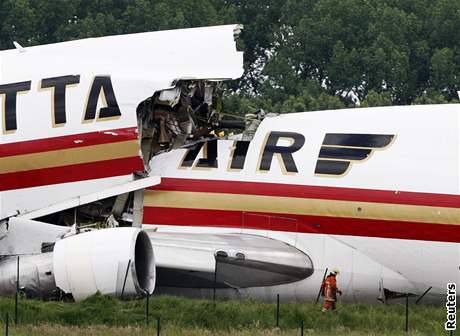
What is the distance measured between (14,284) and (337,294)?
24.5ft

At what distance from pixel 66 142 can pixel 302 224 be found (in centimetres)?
590

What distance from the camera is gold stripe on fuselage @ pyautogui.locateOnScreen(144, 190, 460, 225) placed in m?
39.1

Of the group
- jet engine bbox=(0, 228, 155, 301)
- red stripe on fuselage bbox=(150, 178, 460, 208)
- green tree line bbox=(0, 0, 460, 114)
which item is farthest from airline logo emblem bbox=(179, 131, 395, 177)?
green tree line bbox=(0, 0, 460, 114)

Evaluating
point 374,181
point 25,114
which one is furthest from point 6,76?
point 374,181

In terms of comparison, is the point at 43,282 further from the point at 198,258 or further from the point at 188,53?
the point at 188,53

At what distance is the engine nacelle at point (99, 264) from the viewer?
125 ft

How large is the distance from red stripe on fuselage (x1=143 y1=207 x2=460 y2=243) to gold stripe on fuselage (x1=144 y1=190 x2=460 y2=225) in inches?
4.2

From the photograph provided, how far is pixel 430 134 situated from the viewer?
40000 mm

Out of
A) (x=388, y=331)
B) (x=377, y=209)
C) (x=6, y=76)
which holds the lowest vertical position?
(x=388, y=331)

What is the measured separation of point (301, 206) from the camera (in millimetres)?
40188

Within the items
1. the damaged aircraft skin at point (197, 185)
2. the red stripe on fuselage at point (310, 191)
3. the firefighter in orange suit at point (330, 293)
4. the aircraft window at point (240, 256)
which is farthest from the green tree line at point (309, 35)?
the firefighter in orange suit at point (330, 293)

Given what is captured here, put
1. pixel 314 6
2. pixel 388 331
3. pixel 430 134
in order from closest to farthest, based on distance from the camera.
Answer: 1. pixel 388 331
2. pixel 430 134
3. pixel 314 6

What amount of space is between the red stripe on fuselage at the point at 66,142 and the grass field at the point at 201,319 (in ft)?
13.4

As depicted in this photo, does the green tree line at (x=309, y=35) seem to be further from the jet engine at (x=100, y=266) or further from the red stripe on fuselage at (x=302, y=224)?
the jet engine at (x=100, y=266)
